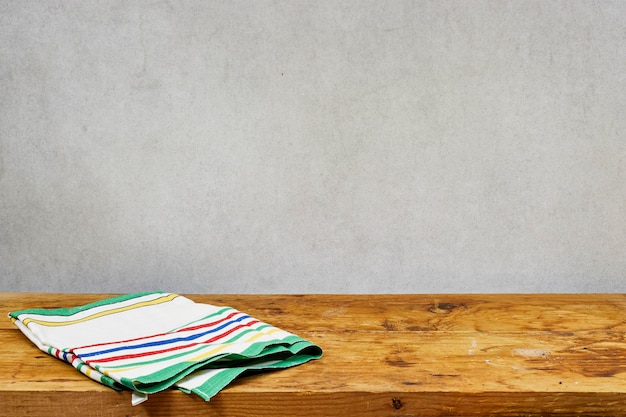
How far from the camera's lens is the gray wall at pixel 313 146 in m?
1.38

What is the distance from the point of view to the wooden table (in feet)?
2.87

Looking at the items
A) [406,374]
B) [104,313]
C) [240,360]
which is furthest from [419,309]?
[104,313]

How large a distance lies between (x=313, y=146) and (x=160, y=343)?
0.59 metres

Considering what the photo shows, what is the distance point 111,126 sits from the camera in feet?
4.65

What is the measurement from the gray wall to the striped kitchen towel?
293mm

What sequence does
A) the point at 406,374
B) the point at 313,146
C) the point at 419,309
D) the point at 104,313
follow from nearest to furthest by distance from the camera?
1. the point at 406,374
2. the point at 104,313
3. the point at 419,309
4. the point at 313,146

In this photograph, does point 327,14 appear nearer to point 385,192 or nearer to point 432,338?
point 385,192

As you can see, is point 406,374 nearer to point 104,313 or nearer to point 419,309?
point 419,309

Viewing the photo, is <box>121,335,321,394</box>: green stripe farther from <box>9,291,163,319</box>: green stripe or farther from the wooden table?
<box>9,291,163,319</box>: green stripe

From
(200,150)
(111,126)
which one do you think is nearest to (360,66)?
(200,150)

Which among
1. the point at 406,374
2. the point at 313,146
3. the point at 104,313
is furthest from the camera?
the point at 313,146

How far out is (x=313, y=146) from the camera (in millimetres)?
1407

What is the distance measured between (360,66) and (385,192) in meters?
0.28

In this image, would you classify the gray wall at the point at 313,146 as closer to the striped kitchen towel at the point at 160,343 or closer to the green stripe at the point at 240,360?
the striped kitchen towel at the point at 160,343
